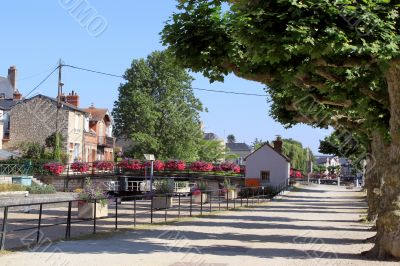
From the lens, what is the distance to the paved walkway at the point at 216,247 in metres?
10.1

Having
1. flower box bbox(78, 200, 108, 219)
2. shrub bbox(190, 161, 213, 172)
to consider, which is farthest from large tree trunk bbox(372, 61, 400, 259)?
shrub bbox(190, 161, 213, 172)

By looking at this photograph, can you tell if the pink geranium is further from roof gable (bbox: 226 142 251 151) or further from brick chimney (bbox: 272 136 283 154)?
roof gable (bbox: 226 142 251 151)

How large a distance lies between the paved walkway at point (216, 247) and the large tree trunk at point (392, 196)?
1.78 ft

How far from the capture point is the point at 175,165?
147ft

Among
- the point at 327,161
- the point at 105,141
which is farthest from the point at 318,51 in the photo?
the point at 327,161

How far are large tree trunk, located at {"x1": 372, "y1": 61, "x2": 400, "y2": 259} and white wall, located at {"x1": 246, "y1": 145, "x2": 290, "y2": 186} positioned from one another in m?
29.7

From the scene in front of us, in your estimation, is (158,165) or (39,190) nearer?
(39,190)

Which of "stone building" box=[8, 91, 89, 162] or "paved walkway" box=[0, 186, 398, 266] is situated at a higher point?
"stone building" box=[8, 91, 89, 162]

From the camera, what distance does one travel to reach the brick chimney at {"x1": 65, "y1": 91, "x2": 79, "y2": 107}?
66.6 metres

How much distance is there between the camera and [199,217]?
19875 millimetres

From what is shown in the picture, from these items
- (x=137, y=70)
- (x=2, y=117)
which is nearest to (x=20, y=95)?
(x=2, y=117)

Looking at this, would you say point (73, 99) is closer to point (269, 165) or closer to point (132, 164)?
point (132, 164)

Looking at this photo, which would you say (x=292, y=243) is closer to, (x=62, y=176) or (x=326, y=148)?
(x=326, y=148)

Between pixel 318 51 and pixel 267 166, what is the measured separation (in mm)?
31719
